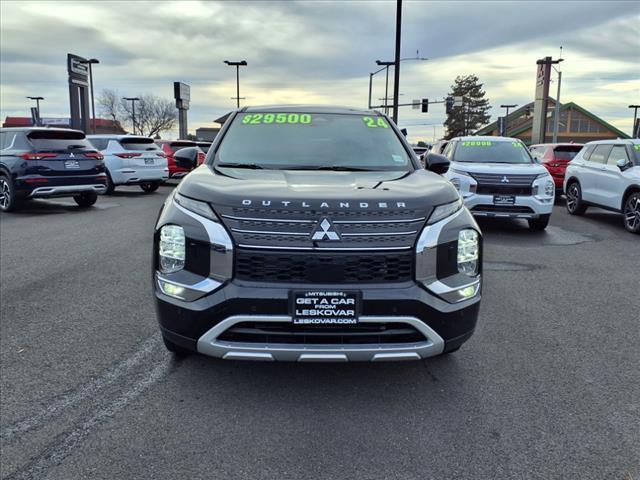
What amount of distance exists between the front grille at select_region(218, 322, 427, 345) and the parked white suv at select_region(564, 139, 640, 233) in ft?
28.7

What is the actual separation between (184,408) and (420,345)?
1.42 meters

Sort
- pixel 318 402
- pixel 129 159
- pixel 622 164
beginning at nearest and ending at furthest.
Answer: pixel 318 402 → pixel 622 164 → pixel 129 159

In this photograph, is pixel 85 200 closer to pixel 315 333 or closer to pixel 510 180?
pixel 510 180

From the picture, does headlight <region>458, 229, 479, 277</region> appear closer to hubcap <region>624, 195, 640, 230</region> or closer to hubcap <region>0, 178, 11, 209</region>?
hubcap <region>624, 195, 640, 230</region>

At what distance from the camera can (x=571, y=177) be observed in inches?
496

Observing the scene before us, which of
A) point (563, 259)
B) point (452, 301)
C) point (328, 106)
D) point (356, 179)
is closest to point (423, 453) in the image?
point (452, 301)

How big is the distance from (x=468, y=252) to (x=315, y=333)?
3.39ft

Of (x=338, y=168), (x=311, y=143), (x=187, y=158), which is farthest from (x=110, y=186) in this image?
(x=338, y=168)

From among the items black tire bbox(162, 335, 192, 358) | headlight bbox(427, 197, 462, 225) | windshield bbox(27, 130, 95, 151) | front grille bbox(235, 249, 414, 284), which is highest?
windshield bbox(27, 130, 95, 151)

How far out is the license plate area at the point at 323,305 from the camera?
284 centimetres

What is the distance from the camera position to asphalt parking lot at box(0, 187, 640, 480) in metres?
2.63

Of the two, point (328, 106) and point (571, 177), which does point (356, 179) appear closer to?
point (328, 106)

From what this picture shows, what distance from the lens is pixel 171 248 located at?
121 inches

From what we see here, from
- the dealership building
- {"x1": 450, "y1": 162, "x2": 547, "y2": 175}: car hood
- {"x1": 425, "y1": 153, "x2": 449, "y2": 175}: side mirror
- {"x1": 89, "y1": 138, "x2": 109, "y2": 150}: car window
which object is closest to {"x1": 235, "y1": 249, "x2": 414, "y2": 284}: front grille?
{"x1": 425, "y1": 153, "x2": 449, "y2": 175}: side mirror
